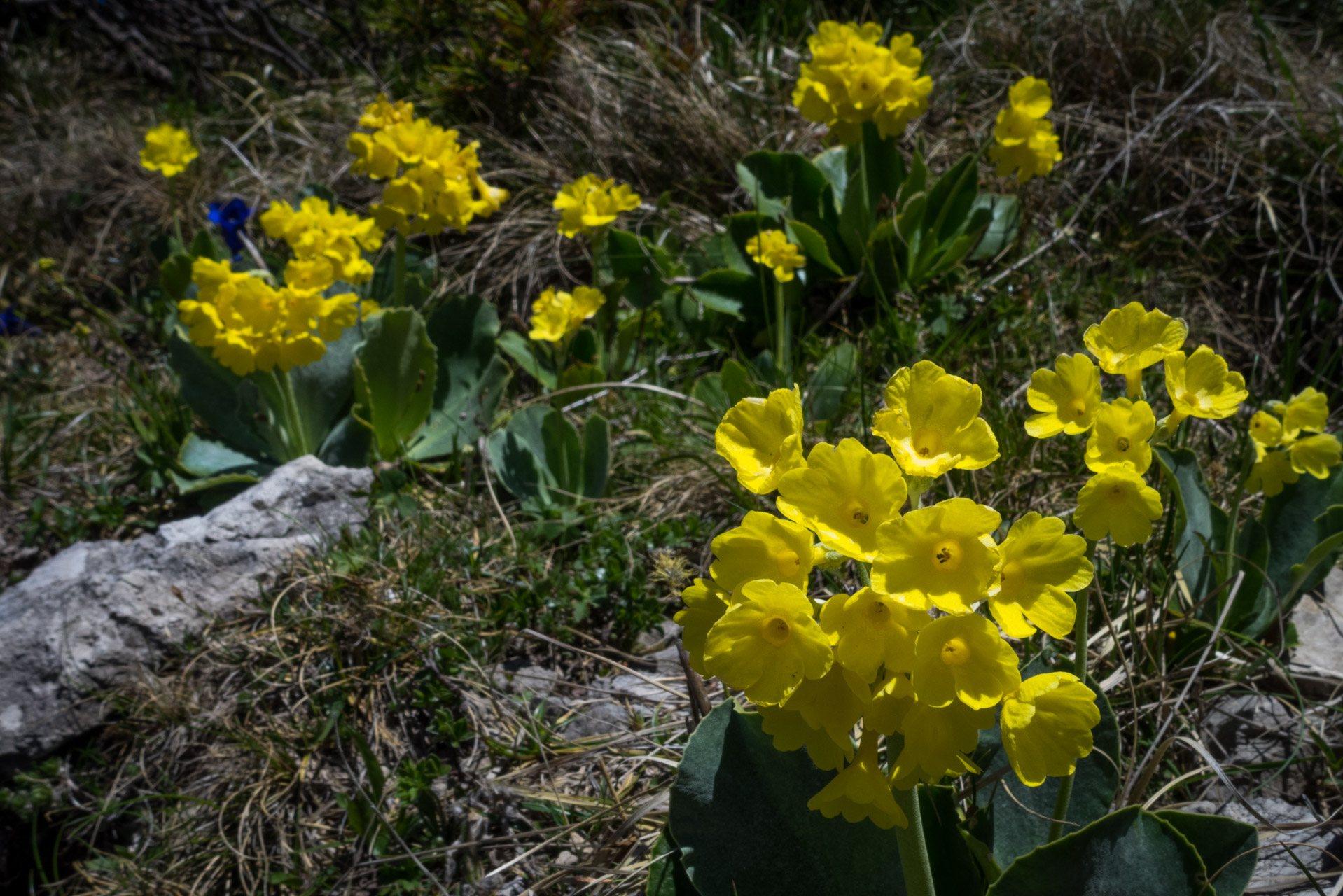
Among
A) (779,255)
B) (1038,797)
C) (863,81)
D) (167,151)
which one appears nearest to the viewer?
(1038,797)

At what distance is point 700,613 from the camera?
0.90 m

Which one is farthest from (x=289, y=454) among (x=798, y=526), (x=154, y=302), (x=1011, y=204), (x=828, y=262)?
(x=1011, y=204)

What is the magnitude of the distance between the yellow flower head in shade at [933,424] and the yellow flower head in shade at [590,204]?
6.26 feet

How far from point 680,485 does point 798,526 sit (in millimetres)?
1536

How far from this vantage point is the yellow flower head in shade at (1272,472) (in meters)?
1.55

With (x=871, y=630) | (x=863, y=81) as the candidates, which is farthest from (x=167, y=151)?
(x=871, y=630)

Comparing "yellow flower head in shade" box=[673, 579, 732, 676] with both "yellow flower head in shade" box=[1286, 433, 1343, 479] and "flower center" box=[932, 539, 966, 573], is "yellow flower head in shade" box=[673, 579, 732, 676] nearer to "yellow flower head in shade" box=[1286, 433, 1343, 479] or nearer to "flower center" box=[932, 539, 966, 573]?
"flower center" box=[932, 539, 966, 573]

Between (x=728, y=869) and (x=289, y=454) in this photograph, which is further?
(x=289, y=454)

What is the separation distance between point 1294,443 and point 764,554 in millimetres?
1261

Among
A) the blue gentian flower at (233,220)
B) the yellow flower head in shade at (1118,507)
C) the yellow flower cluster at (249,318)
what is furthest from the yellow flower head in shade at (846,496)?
the blue gentian flower at (233,220)

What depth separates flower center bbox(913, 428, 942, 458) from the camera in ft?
2.89

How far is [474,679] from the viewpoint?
1.92m

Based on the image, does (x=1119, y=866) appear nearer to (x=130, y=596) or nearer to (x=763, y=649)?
(x=763, y=649)

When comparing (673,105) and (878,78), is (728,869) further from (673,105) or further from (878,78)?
(673,105)
